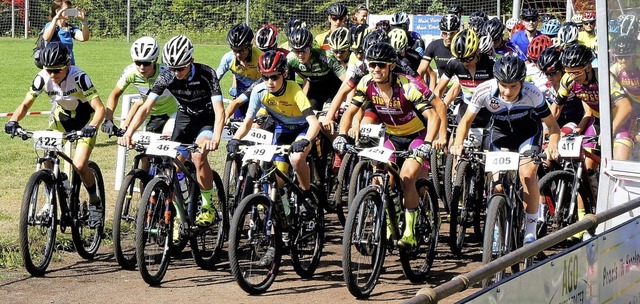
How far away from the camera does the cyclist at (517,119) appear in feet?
29.5

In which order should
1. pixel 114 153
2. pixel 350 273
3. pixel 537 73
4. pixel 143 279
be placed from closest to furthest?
pixel 350 273
pixel 143 279
pixel 537 73
pixel 114 153

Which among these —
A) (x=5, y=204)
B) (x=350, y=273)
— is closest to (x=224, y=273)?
(x=350, y=273)

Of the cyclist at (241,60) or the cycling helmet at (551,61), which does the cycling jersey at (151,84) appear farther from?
the cycling helmet at (551,61)

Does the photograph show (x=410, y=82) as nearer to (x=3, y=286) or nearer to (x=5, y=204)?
(x=3, y=286)

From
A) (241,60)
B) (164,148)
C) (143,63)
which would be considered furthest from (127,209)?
(241,60)

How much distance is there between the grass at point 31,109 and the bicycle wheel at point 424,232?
10.3 ft

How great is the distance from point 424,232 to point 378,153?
115 cm

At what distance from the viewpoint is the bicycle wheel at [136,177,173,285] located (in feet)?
28.3

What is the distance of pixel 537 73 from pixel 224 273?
467 cm

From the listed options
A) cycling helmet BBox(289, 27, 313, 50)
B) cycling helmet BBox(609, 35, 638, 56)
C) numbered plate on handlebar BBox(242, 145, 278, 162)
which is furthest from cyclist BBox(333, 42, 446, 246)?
cycling helmet BBox(289, 27, 313, 50)

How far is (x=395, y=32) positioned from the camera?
12898 millimetres

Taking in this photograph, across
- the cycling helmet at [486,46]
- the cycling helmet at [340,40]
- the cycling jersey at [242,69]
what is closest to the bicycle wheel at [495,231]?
the cycling helmet at [486,46]

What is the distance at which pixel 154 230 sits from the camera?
8.89 metres

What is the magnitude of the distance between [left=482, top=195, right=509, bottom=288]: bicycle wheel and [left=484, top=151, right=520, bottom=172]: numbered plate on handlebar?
0.24 meters
